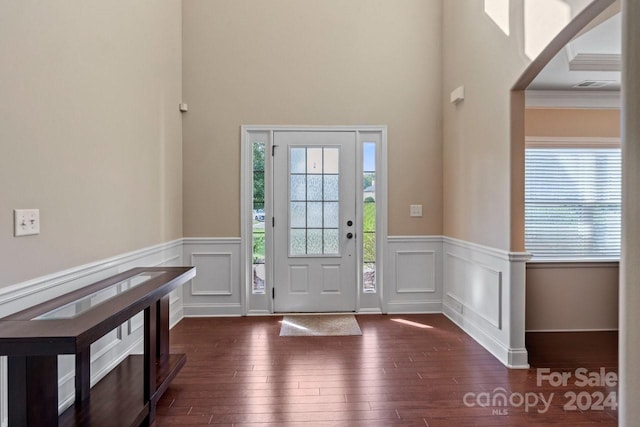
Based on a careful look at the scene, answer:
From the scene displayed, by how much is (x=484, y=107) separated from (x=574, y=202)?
175 cm

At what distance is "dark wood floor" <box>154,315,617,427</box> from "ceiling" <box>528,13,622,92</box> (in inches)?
94.9

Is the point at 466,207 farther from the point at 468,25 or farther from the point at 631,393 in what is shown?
the point at 631,393

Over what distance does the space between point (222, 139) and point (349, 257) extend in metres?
1.93

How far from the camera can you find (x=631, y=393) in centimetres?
139

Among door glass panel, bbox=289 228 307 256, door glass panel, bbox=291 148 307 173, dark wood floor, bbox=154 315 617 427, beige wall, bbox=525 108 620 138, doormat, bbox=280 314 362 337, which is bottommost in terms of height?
dark wood floor, bbox=154 315 617 427

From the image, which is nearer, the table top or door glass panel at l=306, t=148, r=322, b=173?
the table top

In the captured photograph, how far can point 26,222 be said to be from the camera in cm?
199

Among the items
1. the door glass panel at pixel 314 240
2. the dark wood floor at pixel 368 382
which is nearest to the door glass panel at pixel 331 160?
the door glass panel at pixel 314 240

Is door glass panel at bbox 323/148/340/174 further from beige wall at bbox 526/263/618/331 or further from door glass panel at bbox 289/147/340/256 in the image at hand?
beige wall at bbox 526/263/618/331

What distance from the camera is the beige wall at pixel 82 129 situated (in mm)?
1922

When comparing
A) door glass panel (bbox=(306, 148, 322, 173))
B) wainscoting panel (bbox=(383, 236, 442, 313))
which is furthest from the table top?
wainscoting panel (bbox=(383, 236, 442, 313))

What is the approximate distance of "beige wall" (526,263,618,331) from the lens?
383cm

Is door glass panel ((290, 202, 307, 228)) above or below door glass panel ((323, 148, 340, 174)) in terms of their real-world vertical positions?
below

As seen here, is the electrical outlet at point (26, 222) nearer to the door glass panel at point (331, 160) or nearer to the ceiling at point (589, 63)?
the door glass panel at point (331, 160)
